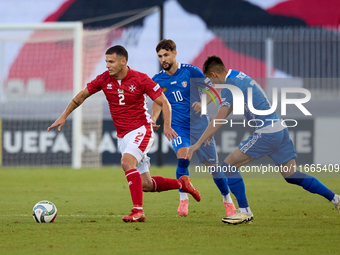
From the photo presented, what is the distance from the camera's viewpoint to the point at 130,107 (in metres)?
5.86

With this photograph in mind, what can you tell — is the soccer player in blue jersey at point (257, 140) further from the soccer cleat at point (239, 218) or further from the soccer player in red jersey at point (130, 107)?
the soccer player in red jersey at point (130, 107)

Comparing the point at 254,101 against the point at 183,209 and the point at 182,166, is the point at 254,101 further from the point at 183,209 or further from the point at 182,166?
the point at 183,209

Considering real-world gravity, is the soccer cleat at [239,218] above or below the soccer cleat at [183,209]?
above

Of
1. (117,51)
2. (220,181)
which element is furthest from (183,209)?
(117,51)

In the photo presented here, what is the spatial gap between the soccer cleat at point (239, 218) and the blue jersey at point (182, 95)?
161 centimetres

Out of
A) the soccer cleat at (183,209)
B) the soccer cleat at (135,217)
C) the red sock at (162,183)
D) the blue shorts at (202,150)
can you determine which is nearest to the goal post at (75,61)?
the blue shorts at (202,150)

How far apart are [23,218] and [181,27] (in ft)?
63.2

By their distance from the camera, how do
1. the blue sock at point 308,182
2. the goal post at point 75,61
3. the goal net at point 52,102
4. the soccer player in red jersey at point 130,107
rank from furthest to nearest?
the goal net at point 52,102, the goal post at point 75,61, the soccer player in red jersey at point 130,107, the blue sock at point 308,182

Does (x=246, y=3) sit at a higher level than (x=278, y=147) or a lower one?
higher

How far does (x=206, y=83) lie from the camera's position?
6.76 m

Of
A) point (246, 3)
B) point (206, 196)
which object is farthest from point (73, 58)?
point (246, 3)

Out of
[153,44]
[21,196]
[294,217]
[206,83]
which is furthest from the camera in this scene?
[153,44]

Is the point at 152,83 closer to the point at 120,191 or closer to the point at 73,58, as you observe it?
the point at 120,191

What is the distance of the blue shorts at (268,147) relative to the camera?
540 centimetres
